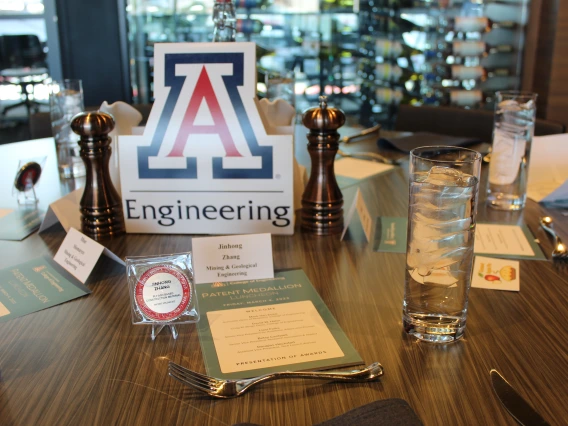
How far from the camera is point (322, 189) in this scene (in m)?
1.12

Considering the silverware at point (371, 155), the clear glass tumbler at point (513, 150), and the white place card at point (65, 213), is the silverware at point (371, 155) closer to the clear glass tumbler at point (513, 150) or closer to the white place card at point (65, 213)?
the clear glass tumbler at point (513, 150)

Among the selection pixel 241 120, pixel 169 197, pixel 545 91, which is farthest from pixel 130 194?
pixel 545 91

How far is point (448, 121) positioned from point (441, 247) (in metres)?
1.68

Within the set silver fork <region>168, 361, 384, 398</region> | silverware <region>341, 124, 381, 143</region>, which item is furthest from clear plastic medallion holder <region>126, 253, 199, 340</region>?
silverware <region>341, 124, 381, 143</region>

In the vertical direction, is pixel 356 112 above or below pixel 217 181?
below

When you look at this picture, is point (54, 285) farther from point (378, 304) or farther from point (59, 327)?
point (378, 304)

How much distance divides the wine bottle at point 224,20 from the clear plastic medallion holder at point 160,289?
877 millimetres

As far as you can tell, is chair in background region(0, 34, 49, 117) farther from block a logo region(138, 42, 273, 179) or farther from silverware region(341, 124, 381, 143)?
block a logo region(138, 42, 273, 179)

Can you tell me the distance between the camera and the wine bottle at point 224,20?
1448mm

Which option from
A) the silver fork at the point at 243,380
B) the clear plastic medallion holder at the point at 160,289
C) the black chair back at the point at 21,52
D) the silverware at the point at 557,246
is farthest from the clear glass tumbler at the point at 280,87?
the black chair back at the point at 21,52

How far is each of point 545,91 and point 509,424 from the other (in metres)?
3.67

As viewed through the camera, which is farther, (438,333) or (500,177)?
(500,177)

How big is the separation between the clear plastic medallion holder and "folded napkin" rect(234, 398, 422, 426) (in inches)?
9.7

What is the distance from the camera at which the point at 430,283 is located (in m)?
0.74
